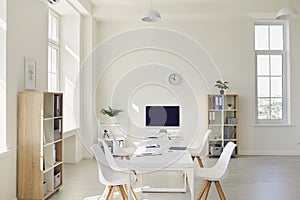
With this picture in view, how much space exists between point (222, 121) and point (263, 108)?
3.99 ft

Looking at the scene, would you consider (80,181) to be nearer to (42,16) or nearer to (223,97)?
(42,16)

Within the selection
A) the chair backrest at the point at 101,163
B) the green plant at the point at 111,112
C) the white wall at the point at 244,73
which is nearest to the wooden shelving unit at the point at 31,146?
the chair backrest at the point at 101,163

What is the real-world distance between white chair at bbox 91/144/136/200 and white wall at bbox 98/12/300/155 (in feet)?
13.7

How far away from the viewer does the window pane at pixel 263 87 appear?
795 cm

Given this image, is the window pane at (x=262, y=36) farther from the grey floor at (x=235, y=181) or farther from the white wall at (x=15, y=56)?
the white wall at (x=15, y=56)

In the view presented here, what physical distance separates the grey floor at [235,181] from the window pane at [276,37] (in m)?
2.69

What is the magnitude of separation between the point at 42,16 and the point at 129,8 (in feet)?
8.95

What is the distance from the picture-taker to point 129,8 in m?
7.45

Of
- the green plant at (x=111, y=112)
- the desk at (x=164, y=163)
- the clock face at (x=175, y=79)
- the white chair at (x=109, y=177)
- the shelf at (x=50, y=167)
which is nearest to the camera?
the desk at (x=164, y=163)

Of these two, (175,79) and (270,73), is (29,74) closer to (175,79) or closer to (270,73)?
(175,79)

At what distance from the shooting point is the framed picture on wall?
4453 mm

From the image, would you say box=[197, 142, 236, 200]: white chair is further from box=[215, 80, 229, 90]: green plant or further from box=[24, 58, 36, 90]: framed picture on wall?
box=[215, 80, 229, 90]: green plant

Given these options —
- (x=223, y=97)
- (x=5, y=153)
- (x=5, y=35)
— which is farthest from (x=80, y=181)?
(x=223, y=97)

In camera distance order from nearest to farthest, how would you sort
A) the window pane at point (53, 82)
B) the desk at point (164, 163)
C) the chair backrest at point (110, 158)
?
the desk at point (164, 163) → the chair backrest at point (110, 158) → the window pane at point (53, 82)
